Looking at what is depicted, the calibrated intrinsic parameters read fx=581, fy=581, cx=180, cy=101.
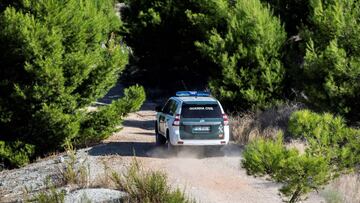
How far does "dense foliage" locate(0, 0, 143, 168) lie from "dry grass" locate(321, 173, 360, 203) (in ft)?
31.4

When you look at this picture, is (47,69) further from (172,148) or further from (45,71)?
(172,148)

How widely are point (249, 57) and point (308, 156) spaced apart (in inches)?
613

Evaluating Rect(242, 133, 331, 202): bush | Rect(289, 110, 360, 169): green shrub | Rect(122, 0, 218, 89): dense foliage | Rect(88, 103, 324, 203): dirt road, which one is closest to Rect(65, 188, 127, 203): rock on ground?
Rect(88, 103, 324, 203): dirt road

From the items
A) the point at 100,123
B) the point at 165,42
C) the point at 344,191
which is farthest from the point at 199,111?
the point at 165,42

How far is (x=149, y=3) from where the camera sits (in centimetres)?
3716

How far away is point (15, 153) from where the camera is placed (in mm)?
20453

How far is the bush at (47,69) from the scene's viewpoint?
19359mm

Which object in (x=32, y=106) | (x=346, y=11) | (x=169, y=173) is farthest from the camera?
(x=346, y=11)

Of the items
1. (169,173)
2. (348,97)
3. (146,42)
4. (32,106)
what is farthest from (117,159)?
(146,42)

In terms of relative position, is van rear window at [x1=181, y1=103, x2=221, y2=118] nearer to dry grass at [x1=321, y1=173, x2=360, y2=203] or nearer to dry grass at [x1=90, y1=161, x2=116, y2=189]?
dry grass at [x1=90, y1=161, x2=116, y2=189]

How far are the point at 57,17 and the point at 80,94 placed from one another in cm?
319

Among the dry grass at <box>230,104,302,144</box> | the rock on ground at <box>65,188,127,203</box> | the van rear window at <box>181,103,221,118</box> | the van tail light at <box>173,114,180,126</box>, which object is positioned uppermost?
the van rear window at <box>181,103,221,118</box>

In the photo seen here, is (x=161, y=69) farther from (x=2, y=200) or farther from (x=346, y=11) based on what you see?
(x=2, y=200)

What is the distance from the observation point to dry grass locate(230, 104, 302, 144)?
2194 cm
